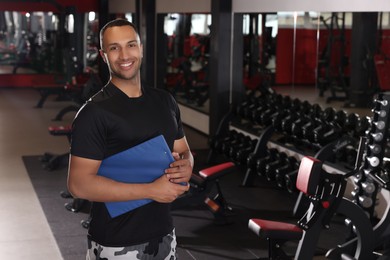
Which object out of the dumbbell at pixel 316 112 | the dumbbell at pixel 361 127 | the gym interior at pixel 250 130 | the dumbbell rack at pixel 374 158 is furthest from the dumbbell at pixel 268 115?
the dumbbell rack at pixel 374 158

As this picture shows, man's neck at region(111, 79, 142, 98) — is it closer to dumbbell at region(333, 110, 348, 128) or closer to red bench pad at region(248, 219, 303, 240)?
red bench pad at region(248, 219, 303, 240)

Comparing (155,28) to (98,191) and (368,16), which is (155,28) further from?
(98,191)

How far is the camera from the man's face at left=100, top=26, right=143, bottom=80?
1526 millimetres

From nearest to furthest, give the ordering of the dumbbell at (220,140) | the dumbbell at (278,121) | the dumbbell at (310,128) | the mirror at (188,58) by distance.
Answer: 1. the dumbbell at (310,128)
2. the dumbbell at (278,121)
3. the dumbbell at (220,140)
4. the mirror at (188,58)

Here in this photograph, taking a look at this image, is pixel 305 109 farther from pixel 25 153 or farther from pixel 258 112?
pixel 25 153

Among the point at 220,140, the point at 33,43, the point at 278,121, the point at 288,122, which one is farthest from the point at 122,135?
the point at 33,43

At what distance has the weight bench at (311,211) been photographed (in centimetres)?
272

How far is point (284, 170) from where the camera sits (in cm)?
440

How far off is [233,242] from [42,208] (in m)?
1.42

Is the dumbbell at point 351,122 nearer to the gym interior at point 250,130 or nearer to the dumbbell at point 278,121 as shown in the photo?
the gym interior at point 250,130

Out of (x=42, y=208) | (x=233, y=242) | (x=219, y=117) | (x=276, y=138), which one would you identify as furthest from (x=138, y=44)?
(x=219, y=117)

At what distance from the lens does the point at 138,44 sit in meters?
1.56

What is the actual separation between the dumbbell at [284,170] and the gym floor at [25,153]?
161 centimetres

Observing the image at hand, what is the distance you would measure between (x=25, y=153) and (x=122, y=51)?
4.87 meters
